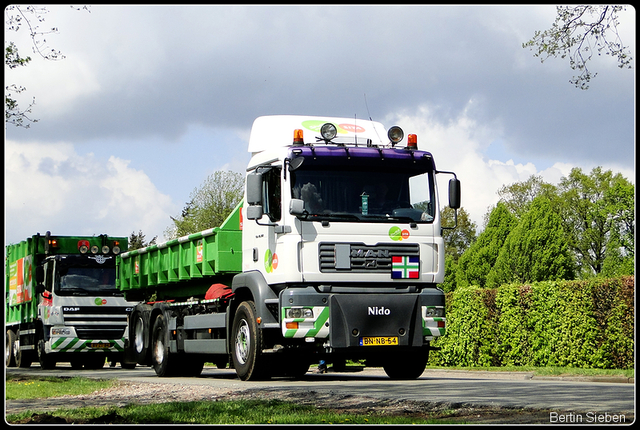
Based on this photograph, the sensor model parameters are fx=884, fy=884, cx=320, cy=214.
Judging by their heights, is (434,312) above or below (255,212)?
below

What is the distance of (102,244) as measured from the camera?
24.5m

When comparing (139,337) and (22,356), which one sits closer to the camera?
(139,337)

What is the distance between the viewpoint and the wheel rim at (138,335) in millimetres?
19416

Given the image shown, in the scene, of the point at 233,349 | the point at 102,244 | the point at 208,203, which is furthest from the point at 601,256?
the point at 233,349

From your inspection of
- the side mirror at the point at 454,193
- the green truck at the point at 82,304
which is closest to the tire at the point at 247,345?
the side mirror at the point at 454,193

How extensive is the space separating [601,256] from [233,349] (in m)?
50.2

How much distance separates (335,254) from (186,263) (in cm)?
462

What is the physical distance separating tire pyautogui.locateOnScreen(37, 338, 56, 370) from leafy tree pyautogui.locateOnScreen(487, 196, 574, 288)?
29198 millimetres

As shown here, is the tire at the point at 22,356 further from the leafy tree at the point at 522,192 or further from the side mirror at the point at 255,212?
the leafy tree at the point at 522,192

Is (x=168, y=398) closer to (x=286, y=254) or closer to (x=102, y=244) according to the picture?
(x=286, y=254)

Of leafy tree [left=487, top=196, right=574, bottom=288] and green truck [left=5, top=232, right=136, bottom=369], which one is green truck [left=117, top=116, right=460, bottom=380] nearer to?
green truck [left=5, top=232, right=136, bottom=369]

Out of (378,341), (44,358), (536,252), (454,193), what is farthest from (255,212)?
(536,252)

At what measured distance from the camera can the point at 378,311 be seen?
44.0ft

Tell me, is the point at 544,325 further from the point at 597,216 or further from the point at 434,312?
the point at 597,216
